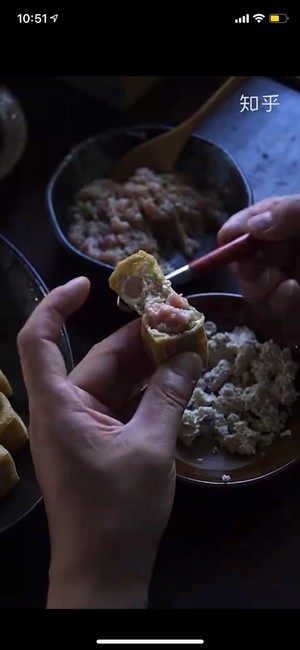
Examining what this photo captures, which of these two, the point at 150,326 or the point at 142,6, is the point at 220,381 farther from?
the point at 142,6

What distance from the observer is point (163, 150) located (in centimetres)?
98

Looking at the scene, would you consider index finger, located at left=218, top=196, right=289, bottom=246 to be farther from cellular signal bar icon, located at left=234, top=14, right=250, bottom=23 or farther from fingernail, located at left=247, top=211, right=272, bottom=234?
cellular signal bar icon, located at left=234, top=14, right=250, bottom=23

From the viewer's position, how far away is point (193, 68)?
84 cm

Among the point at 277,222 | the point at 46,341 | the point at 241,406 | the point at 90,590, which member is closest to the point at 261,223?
the point at 277,222

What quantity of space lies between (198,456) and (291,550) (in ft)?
0.38

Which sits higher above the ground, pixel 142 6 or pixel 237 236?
pixel 142 6

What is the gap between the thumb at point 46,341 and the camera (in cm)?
60

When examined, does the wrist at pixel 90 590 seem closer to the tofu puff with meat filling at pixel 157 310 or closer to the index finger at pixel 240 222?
the tofu puff with meat filling at pixel 157 310

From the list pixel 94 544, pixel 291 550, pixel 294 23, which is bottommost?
pixel 291 550

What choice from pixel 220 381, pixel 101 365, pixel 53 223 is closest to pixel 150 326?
pixel 101 365

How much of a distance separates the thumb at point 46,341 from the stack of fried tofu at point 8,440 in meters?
0.13

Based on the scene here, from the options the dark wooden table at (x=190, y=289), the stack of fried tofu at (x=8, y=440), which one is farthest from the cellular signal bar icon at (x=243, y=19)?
the stack of fried tofu at (x=8, y=440)

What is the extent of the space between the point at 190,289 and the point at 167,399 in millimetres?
287

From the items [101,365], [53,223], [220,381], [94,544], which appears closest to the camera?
[94,544]
